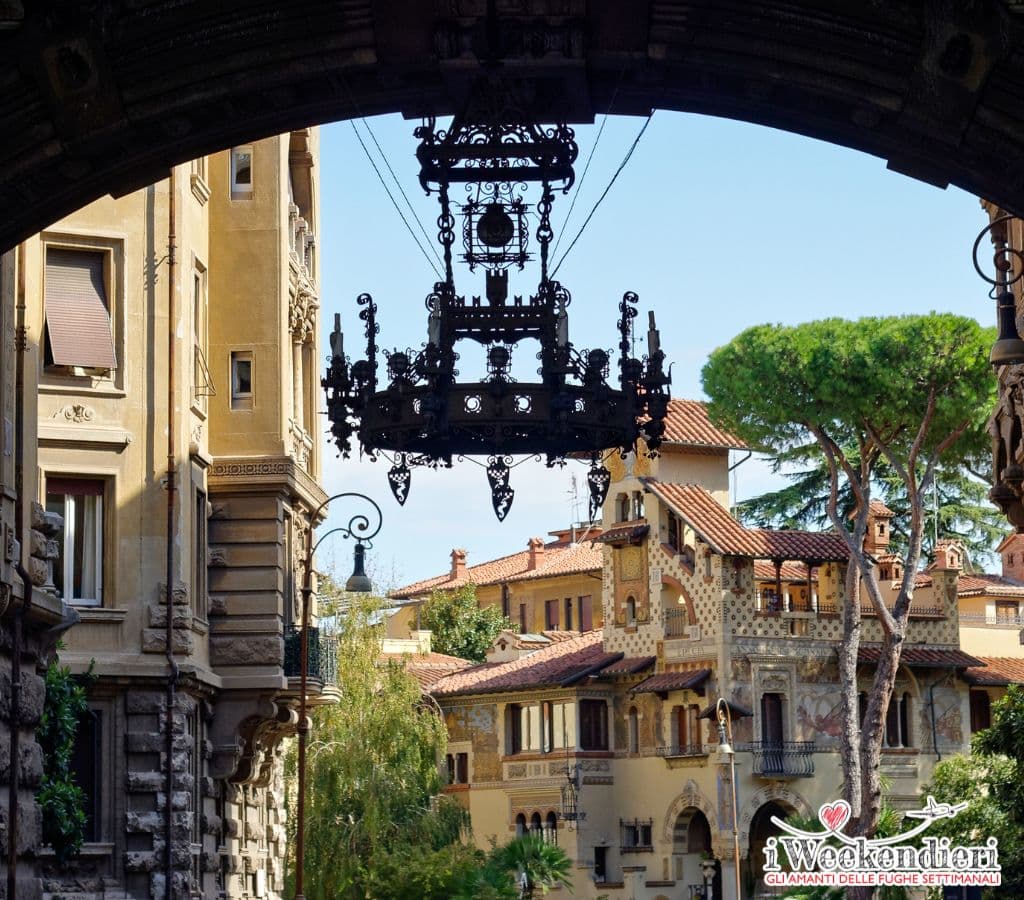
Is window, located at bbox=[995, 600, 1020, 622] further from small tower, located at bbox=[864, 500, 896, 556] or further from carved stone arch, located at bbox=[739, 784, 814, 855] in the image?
carved stone arch, located at bbox=[739, 784, 814, 855]

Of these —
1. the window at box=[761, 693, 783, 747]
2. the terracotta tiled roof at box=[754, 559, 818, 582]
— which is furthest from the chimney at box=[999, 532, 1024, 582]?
the window at box=[761, 693, 783, 747]

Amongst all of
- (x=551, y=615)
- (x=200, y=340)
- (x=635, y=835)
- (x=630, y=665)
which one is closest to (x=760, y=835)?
(x=635, y=835)

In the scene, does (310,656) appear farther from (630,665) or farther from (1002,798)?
(630,665)

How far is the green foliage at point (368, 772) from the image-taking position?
151ft

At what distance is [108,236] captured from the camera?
96.1ft

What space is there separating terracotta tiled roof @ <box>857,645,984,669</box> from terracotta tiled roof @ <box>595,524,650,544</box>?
7.73 metres

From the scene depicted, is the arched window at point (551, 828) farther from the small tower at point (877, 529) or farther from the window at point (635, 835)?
the small tower at point (877, 529)

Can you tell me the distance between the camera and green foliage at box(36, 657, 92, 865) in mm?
22789

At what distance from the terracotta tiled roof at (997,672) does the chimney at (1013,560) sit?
1205 centimetres

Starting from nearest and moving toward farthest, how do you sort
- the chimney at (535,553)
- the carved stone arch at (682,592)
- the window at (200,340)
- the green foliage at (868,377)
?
the window at (200,340) < the green foliage at (868,377) < the carved stone arch at (682,592) < the chimney at (535,553)

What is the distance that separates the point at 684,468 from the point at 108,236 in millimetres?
40970

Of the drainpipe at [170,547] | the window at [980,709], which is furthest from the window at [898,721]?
the drainpipe at [170,547]

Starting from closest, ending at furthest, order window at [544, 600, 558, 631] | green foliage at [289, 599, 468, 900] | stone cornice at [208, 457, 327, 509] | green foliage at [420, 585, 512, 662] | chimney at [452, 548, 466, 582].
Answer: stone cornice at [208, 457, 327, 509] → green foliage at [289, 599, 468, 900] → green foliage at [420, 585, 512, 662] → window at [544, 600, 558, 631] → chimney at [452, 548, 466, 582]

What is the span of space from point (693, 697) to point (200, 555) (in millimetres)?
34456
